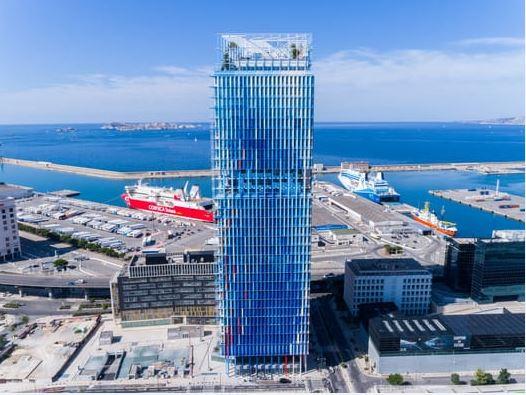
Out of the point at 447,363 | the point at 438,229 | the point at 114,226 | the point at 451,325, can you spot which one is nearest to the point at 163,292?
the point at 447,363

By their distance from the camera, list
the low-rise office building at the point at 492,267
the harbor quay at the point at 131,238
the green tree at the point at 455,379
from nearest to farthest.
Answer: the green tree at the point at 455,379 → the low-rise office building at the point at 492,267 → the harbor quay at the point at 131,238

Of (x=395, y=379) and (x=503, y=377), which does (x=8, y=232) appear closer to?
(x=395, y=379)

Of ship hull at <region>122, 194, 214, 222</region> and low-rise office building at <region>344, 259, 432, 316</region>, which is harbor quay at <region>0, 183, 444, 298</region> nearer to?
ship hull at <region>122, 194, 214, 222</region>

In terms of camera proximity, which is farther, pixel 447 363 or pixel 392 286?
pixel 392 286

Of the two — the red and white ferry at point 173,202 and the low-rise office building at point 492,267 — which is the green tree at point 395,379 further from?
the red and white ferry at point 173,202

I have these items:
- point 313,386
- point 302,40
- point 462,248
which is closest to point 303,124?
point 302,40

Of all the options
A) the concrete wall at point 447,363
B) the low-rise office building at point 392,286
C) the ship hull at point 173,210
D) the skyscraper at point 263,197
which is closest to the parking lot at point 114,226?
the ship hull at point 173,210

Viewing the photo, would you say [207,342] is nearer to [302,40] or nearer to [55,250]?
[302,40]
